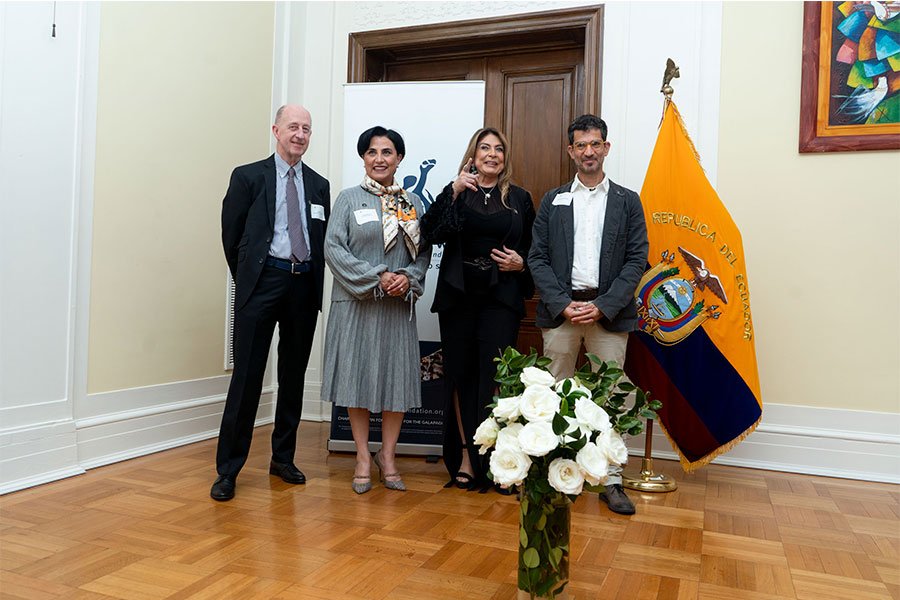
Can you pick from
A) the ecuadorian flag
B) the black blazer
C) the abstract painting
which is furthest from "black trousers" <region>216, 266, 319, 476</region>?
the abstract painting

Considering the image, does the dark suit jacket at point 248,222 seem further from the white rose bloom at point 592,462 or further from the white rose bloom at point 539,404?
the white rose bloom at point 592,462

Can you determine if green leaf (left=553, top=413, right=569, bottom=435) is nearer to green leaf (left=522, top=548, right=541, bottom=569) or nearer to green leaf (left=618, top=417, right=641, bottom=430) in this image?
green leaf (left=618, top=417, right=641, bottom=430)

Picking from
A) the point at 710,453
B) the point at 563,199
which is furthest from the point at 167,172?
the point at 710,453

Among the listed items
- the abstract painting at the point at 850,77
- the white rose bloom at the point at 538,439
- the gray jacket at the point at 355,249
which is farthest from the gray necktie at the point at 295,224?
the abstract painting at the point at 850,77

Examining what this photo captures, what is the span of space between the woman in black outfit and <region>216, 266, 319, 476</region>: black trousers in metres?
0.61

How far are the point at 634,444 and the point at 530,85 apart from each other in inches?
88.4

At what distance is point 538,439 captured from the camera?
59.3 inches

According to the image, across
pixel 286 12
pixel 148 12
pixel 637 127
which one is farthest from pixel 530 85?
pixel 148 12

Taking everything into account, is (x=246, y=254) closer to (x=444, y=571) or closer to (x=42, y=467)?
(x=42, y=467)

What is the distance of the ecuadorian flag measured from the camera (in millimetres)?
3156

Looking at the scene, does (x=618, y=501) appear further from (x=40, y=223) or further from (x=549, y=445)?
(x=40, y=223)

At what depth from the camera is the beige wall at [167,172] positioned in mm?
3254

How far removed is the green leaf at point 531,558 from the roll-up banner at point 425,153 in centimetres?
195

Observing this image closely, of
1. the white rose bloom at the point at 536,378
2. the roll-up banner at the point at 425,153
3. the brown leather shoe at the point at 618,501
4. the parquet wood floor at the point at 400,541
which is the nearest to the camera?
the white rose bloom at the point at 536,378
